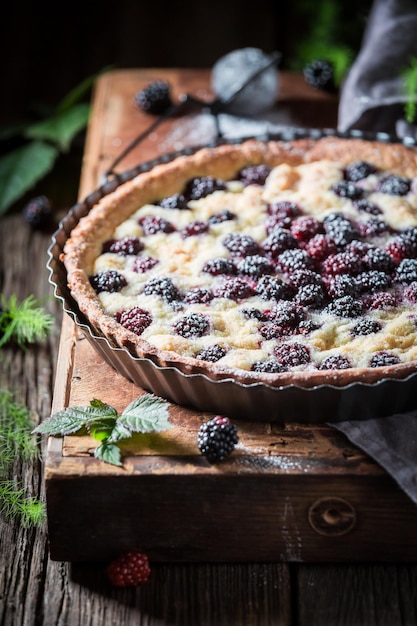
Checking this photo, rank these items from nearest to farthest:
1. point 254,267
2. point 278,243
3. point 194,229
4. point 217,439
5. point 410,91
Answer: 1. point 217,439
2. point 254,267
3. point 278,243
4. point 194,229
5. point 410,91

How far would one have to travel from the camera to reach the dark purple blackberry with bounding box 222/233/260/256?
3514 millimetres

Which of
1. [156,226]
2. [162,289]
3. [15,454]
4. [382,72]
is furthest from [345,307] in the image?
[382,72]

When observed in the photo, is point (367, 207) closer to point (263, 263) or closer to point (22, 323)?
point (263, 263)

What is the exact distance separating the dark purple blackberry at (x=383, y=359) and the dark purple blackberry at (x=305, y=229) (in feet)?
2.35

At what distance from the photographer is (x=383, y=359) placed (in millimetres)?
2988

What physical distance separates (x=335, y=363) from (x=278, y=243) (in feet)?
2.22

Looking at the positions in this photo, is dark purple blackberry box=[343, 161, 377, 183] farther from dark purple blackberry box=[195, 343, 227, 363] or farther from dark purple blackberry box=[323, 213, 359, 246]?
dark purple blackberry box=[195, 343, 227, 363]

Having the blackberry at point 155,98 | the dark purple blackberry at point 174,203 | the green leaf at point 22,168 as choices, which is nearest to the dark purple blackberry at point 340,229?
the dark purple blackberry at point 174,203

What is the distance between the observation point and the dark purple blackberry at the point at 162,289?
3326mm

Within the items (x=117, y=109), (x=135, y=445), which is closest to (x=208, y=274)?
(x=135, y=445)

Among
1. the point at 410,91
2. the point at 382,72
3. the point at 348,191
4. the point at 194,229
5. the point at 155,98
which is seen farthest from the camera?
the point at 155,98

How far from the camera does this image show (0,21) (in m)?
6.25

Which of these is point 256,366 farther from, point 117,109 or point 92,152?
point 117,109

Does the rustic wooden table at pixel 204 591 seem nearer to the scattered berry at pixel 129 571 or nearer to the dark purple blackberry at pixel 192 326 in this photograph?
the scattered berry at pixel 129 571
